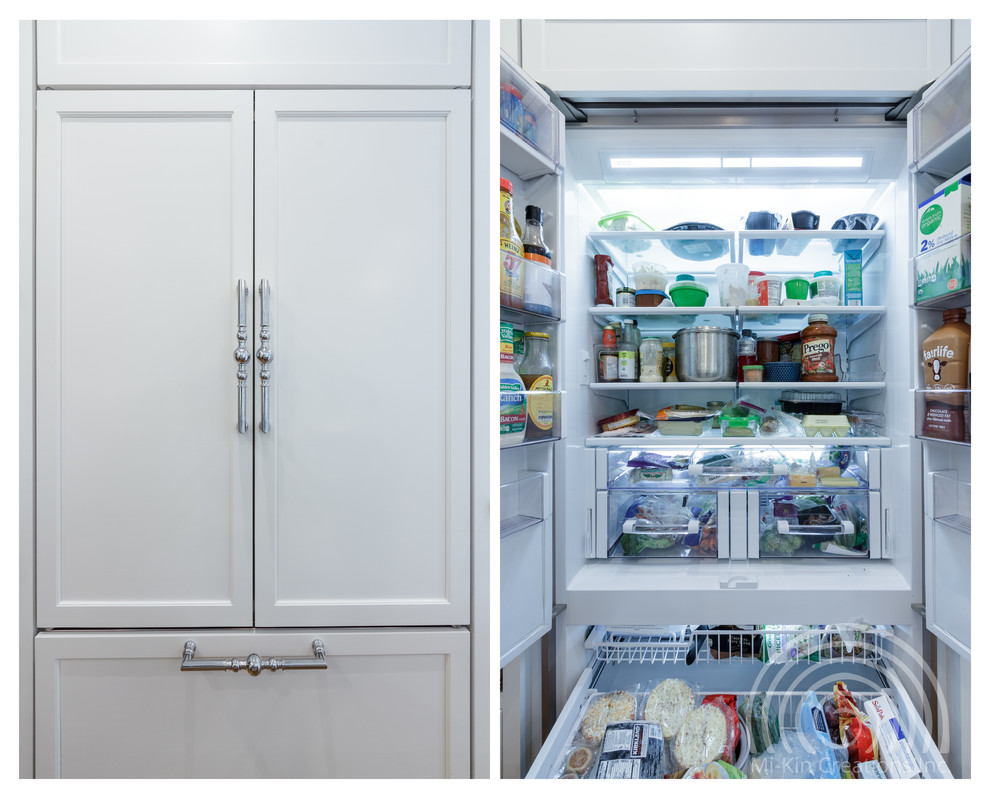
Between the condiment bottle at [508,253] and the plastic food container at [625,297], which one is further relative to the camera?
the plastic food container at [625,297]

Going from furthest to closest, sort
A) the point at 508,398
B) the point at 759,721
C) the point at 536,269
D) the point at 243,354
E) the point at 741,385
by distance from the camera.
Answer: the point at 741,385, the point at 759,721, the point at 536,269, the point at 508,398, the point at 243,354

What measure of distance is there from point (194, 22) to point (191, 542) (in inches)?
34.7

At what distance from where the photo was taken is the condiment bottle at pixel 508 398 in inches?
37.0

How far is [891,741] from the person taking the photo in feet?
3.63

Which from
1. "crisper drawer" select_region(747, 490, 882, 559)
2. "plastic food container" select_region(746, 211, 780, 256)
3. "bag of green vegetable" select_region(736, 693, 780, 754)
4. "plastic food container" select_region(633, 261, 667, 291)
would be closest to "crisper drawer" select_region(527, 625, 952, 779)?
"bag of green vegetable" select_region(736, 693, 780, 754)

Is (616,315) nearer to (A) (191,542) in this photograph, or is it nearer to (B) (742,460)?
(B) (742,460)

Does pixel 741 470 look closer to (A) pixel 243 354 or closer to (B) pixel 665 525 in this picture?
(B) pixel 665 525

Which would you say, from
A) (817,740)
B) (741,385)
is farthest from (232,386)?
(817,740)

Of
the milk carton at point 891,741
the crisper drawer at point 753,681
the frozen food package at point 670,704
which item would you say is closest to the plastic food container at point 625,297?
the crisper drawer at point 753,681

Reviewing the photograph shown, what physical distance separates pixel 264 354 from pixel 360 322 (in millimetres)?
166

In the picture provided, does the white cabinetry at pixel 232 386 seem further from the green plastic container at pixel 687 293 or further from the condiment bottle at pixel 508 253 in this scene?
the green plastic container at pixel 687 293

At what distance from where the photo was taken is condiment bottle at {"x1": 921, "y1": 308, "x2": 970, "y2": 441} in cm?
101

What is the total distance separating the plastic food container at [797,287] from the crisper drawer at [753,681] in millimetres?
895
